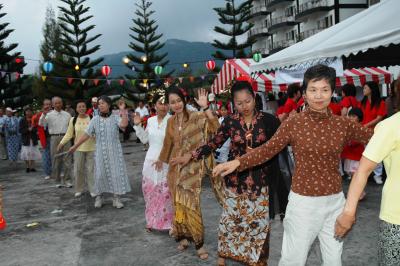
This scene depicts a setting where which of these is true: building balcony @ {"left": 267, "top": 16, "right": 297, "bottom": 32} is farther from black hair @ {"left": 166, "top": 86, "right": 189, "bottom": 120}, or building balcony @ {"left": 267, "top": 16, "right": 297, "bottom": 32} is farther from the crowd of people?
black hair @ {"left": 166, "top": 86, "right": 189, "bottom": 120}

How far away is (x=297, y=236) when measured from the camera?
2617mm

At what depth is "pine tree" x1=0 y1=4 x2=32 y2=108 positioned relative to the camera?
3192cm

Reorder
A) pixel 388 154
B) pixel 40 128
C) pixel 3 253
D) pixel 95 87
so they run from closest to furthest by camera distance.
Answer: pixel 388 154, pixel 3 253, pixel 40 128, pixel 95 87

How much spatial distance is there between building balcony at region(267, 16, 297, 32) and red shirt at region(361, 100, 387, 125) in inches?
1595

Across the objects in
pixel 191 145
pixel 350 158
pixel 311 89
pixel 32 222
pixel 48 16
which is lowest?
pixel 32 222

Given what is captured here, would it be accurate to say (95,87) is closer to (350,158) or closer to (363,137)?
(350,158)

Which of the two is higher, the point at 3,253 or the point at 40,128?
the point at 40,128

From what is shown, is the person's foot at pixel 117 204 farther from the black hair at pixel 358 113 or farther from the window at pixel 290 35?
the window at pixel 290 35

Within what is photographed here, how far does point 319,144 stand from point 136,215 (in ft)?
13.1

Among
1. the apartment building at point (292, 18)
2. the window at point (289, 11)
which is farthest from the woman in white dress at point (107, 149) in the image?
the window at point (289, 11)

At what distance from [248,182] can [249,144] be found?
12.6 inches

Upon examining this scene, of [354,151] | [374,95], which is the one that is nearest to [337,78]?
[374,95]

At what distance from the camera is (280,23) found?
46375mm

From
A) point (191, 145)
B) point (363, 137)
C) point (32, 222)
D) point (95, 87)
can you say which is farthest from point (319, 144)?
point (95, 87)
